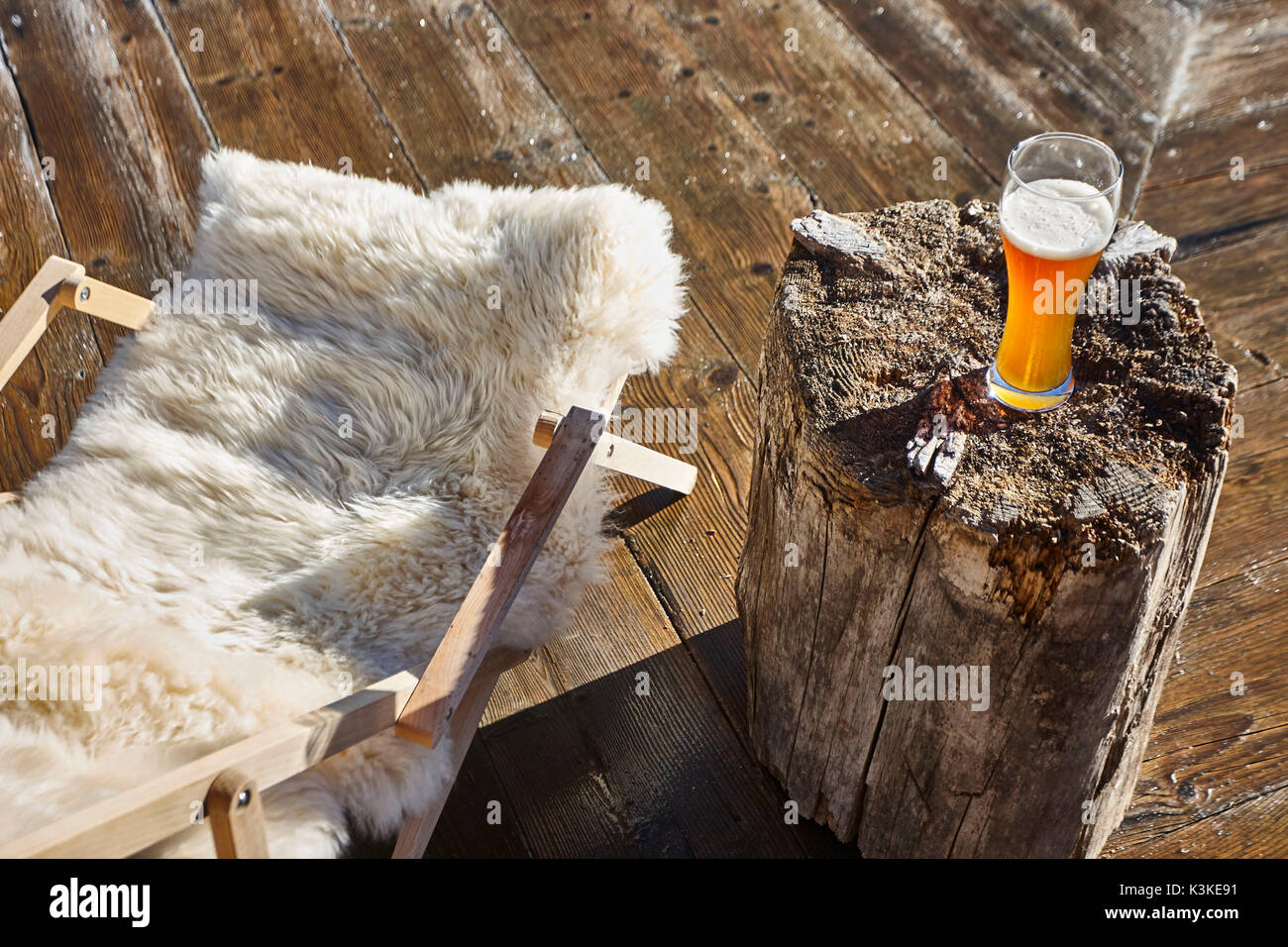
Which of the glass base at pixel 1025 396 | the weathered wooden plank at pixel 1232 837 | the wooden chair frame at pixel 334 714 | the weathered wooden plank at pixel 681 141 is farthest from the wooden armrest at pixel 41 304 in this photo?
the weathered wooden plank at pixel 1232 837

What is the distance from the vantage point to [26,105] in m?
2.25

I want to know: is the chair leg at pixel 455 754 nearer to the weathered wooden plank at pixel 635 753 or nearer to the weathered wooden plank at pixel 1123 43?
the weathered wooden plank at pixel 635 753

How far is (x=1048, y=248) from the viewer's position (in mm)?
917

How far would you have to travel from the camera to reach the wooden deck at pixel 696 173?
1.40 metres

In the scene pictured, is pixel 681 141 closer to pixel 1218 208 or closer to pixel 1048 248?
pixel 1218 208

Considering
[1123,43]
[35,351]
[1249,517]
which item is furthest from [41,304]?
[1123,43]

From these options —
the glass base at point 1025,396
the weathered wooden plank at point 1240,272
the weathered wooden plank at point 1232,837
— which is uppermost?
the weathered wooden plank at point 1240,272

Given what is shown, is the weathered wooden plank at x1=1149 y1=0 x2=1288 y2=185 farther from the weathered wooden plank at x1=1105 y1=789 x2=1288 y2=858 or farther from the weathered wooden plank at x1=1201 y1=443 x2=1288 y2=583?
the weathered wooden plank at x1=1105 y1=789 x2=1288 y2=858

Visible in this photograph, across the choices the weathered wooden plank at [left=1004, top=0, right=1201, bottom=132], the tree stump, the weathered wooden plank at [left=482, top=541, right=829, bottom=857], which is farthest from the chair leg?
the weathered wooden plank at [left=1004, top=0, right=1201, bottom=132]

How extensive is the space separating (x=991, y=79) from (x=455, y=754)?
1908mm

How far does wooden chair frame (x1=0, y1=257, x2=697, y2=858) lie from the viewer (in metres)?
0.90

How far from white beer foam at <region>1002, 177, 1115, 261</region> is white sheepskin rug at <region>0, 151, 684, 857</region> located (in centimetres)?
72
